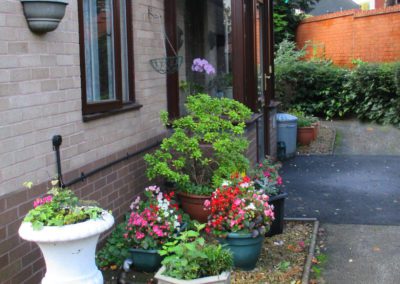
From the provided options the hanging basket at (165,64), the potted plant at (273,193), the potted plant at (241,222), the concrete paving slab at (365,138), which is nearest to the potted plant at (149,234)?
the potted plant at (241,222)

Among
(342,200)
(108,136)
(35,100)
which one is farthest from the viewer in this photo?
(342,200)

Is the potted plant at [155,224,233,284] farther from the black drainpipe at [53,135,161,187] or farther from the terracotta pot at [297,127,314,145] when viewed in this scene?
the terracotta pot at [297,127,314,145]

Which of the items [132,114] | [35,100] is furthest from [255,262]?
[35,100]

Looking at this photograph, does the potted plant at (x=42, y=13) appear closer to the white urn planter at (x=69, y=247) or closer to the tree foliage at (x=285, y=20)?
the white urn planter at (x=69, y=247)

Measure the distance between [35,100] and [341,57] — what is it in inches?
531

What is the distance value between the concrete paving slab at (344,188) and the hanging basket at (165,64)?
2.14 metres

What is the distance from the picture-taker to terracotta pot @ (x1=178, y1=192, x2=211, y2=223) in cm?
557

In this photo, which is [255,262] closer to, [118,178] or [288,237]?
[288,237]

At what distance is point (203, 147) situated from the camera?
233 inches

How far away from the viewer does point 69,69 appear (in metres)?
4.34

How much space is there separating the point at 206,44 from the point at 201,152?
8.74 feet

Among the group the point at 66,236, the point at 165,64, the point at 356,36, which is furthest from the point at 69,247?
the point at 356,36

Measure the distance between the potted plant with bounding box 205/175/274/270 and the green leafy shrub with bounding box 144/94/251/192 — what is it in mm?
649

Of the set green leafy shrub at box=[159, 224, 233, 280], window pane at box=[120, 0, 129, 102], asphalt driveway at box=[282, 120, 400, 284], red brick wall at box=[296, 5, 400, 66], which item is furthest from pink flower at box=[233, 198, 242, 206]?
red brick wall at box=[296, 5, 400, 66]
